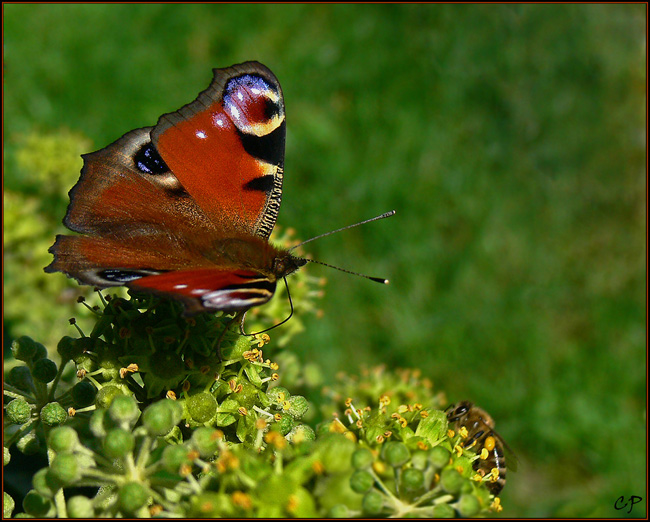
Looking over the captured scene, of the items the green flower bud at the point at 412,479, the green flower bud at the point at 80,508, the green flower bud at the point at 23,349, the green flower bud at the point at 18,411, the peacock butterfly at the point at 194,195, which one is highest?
the peacock butterfly at the point at 194,195

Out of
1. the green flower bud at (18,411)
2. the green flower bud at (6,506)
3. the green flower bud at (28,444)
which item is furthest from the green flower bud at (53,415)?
the green flower bud at (6,506)

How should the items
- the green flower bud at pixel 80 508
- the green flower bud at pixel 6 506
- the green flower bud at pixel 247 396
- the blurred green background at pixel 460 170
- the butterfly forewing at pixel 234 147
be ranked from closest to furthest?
the green flower bud at pixel 80 508
the green flower bud at pixel 6 506
the green flower bud at pixel 247 396
the butterfly forewing at pixel 234 147
the blurred green background at pixel 460 170

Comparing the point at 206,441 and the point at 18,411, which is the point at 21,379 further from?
the point at 206,441

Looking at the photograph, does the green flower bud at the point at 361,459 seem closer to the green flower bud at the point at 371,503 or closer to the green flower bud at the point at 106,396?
the green flower bud at the point at 371,503

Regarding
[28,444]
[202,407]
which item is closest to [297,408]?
[202,407]

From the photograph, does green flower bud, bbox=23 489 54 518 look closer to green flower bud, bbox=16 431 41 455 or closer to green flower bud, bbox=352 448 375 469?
green flower bud, bbox=16 431 41 455
